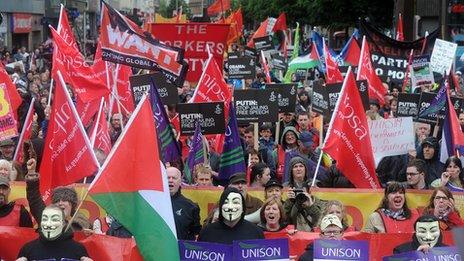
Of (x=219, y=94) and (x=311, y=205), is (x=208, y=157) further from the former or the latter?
(x=311, y=205)

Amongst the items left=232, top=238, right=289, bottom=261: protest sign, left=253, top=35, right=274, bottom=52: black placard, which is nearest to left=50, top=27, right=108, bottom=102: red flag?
left=232, top=238, right=289, bottom=261: protest sign

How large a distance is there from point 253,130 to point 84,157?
14.1 feet

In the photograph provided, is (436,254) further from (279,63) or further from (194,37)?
(279,63)

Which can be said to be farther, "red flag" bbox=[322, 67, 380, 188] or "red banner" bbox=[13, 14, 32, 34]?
"red banner" bbox=[13, 14, 32, 34]

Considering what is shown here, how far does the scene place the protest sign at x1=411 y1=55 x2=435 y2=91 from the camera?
17.4 metres

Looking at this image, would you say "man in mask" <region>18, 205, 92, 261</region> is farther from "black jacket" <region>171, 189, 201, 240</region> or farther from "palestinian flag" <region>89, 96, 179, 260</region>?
"black jacket" <region>171, 189, 201, 240</region>

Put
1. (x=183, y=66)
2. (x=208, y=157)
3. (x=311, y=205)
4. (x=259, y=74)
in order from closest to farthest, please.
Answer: (x=311, y=205), (x=208, y=157), (x=183, y=66), (x=259, y=74)

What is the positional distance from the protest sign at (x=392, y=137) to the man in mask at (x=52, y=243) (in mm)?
4669

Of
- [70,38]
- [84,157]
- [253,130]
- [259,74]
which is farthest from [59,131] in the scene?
[259,74]

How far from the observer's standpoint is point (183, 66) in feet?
42.9

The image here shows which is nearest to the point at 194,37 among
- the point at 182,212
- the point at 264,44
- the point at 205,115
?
the point at 205,115

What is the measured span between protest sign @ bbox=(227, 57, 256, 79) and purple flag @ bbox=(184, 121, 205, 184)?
8.47 meters

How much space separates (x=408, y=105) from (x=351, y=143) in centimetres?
359

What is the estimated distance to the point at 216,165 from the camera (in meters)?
12.3
